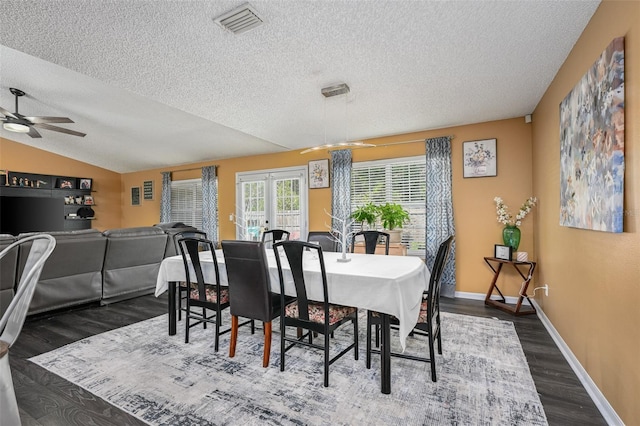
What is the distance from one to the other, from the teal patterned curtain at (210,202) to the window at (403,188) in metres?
3.49

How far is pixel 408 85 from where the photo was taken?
3.20 metres

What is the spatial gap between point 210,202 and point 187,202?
101 centimetres

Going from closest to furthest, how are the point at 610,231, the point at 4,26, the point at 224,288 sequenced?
the point at 610,231 < the point at 4,26 < the point at 224,288

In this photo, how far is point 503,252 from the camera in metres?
3.90

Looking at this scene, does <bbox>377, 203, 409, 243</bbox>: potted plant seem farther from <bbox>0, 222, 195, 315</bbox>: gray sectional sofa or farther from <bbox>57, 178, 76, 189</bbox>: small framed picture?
<bbox>57, 178, 76, 189</bbox>: small framed picture

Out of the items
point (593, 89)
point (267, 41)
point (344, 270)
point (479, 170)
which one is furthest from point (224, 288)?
point (479, 170)

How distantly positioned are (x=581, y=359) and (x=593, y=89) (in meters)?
1.87

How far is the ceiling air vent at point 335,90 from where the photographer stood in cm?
320

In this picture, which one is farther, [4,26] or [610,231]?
[4,26]

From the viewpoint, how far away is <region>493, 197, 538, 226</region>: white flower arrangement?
3870 millimetres

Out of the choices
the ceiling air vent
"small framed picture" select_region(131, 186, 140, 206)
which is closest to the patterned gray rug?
the ceiling air vent

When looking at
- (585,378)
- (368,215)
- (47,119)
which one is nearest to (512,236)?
(368,215)

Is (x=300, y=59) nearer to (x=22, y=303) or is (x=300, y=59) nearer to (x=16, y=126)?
(x=22, y=303)

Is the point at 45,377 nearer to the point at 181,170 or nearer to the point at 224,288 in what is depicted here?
the point at 224,288
